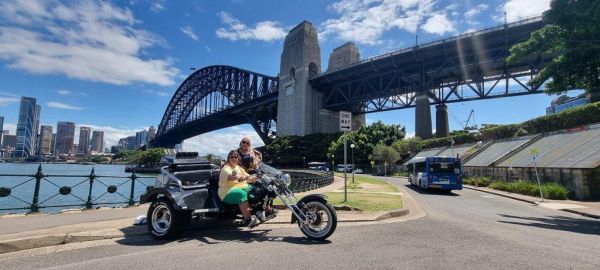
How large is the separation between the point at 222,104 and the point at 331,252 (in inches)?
4661

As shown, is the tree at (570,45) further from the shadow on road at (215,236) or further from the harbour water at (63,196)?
the harbour water at (63,196)

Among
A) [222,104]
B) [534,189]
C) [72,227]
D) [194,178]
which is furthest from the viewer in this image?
[222,104]

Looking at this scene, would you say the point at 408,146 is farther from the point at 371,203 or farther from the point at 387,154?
the point at 371,203

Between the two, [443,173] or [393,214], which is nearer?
[393,214]

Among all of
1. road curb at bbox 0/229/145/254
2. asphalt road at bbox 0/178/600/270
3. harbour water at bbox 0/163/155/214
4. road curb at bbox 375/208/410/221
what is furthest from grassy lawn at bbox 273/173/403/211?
harbour water at bbox 0/163/155/214

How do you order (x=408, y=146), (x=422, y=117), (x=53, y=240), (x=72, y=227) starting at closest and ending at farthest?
(x=53, y=240) < (x=72, y=227) < (x=408, y=146) < (x=422, y=117)

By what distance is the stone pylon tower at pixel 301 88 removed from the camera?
80375 mm

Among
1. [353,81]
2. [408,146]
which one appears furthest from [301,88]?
[408,146]

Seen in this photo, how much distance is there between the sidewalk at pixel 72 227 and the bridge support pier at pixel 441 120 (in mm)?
60543

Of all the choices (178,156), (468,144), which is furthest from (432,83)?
(178,156)

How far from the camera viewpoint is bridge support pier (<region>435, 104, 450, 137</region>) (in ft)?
217

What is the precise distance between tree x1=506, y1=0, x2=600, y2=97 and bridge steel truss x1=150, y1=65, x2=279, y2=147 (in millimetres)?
86245

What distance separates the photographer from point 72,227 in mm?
7055

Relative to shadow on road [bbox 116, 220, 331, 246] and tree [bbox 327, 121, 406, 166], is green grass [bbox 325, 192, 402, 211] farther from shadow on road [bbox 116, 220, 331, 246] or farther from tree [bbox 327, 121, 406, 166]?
tree [bbox 327, 121, 406, 166]
